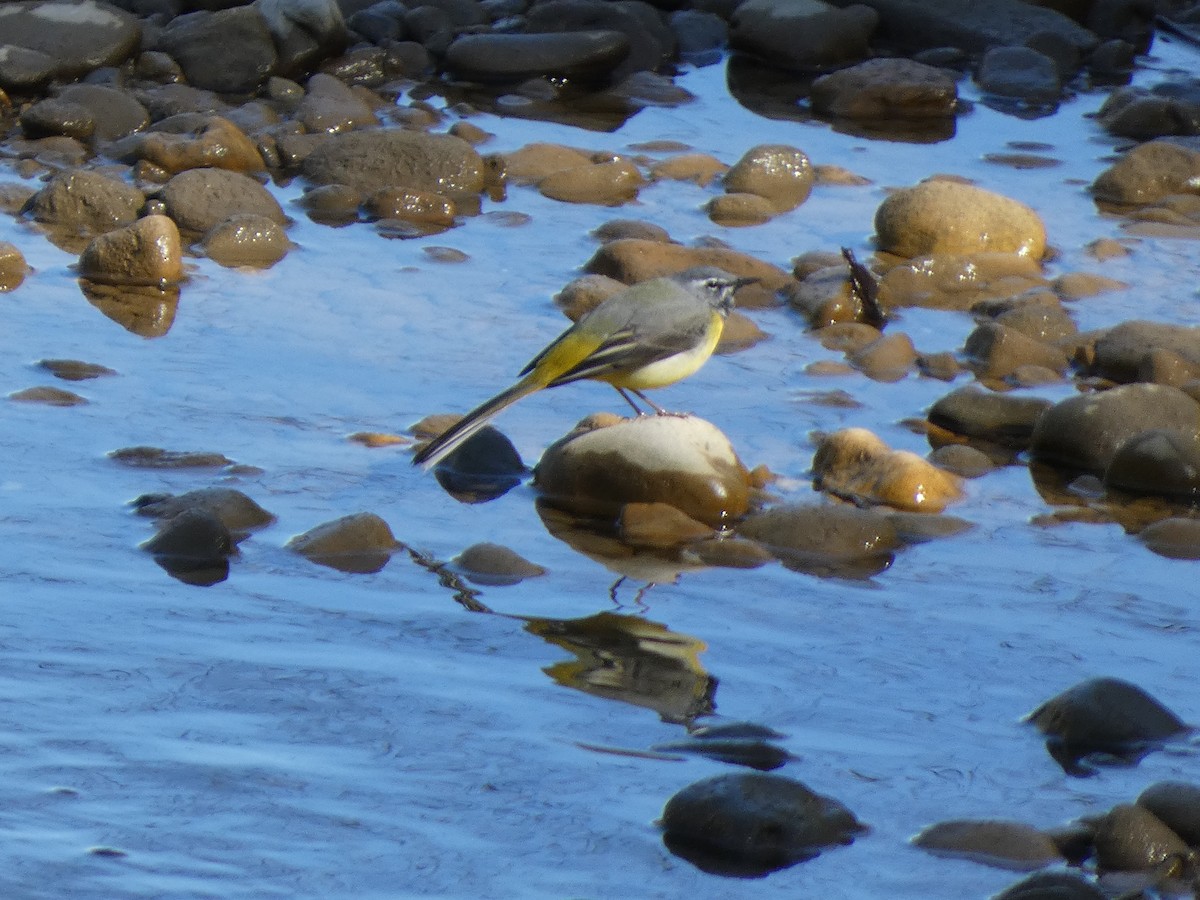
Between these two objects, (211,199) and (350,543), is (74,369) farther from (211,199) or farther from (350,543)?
(211,199)

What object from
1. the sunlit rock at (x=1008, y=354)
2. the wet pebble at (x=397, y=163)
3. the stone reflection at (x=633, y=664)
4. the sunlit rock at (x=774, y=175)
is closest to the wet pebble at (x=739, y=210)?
the sunlit rock at (x=774, y=175)

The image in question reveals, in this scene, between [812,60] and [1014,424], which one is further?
[812,60]

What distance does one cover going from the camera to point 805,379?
31.0 feet

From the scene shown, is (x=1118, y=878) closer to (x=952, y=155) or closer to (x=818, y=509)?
(x=818, y=509)

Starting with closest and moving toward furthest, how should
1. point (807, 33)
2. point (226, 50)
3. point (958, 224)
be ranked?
point (958, 224) → point (226, 50) → point (807, 33)

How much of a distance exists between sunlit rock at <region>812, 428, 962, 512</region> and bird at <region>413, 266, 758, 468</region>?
28.7 inches

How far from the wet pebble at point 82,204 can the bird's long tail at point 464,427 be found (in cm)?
415

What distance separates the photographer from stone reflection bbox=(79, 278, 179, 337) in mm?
9852

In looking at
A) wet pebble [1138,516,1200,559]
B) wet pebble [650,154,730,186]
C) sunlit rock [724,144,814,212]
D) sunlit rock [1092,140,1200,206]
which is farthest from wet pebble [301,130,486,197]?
wet pebble [1138,516,1200,559]

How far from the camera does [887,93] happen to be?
1474 centimetres

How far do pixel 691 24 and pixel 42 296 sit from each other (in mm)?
7922

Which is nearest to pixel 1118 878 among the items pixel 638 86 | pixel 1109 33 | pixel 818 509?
pixel 818 509

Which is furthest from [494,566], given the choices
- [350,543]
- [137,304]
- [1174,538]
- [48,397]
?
[137,304]

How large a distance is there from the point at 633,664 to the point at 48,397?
350 cm
